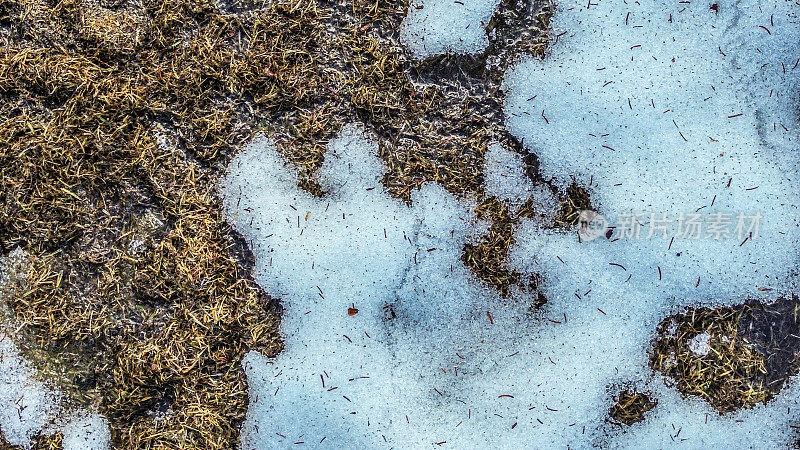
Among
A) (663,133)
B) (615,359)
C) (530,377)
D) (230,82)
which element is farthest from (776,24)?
(230,82)

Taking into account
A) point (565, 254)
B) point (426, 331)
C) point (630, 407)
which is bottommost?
point (630, 407)

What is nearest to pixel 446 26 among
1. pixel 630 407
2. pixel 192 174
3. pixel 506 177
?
pixel 506 177

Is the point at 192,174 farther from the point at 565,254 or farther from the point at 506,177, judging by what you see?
the point at 565,254

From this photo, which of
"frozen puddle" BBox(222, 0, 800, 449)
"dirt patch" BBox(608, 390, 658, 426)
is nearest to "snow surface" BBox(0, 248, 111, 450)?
"frozen puddle" BBox(222, 0, 800, 449)

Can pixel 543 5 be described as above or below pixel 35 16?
above

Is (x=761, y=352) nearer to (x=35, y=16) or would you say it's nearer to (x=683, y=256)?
(x=683, y=256)

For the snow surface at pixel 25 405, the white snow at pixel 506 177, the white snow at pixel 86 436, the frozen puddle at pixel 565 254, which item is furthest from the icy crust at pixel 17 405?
the white snow at pixel 506 177

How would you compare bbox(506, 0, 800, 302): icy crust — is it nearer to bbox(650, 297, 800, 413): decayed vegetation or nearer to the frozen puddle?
the frozen puddle

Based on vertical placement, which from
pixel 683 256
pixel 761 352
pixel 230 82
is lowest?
pixel 761 352
